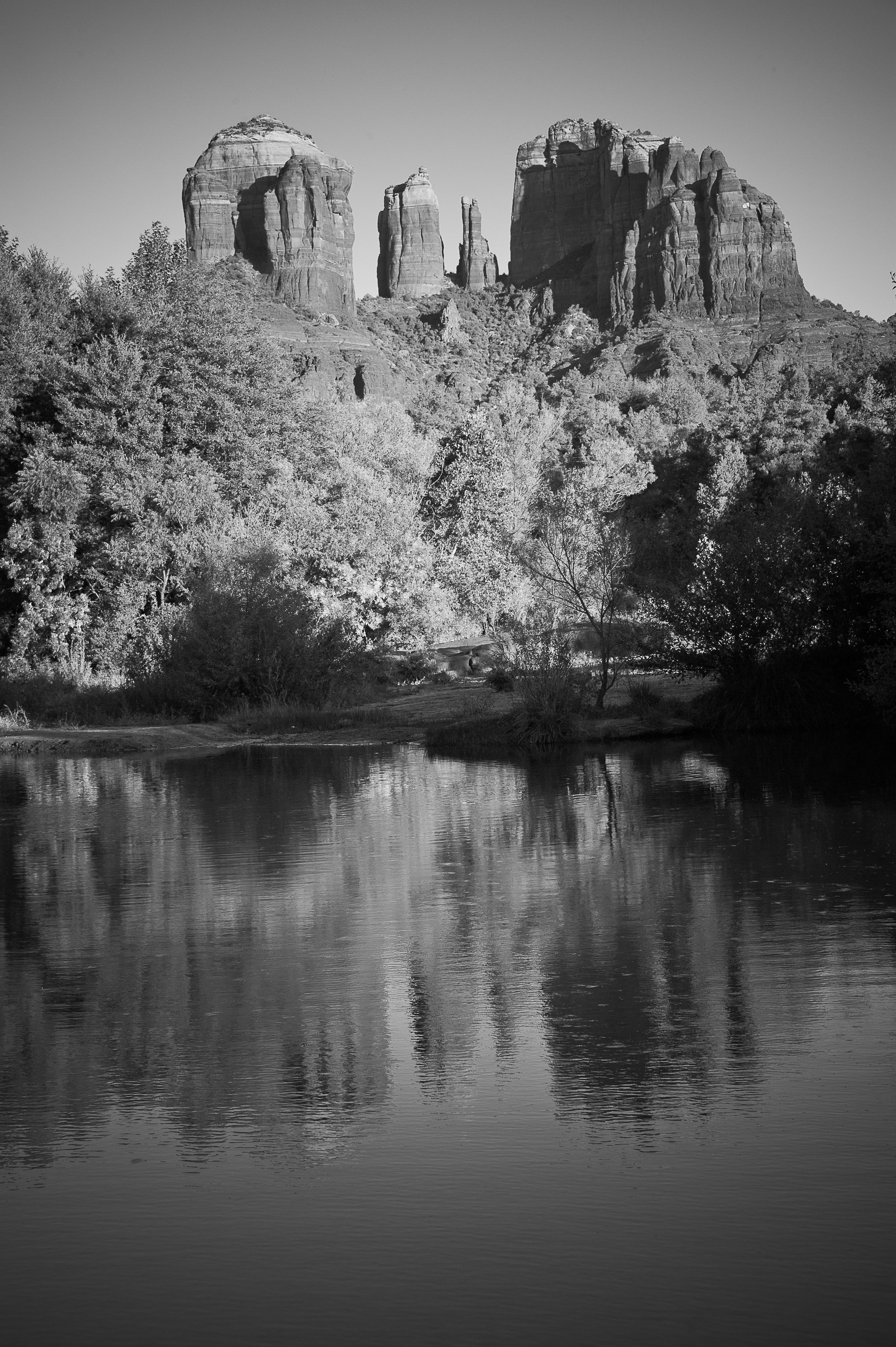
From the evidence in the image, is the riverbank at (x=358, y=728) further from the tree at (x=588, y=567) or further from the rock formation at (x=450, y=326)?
the rock formation at (x=450, y=326)

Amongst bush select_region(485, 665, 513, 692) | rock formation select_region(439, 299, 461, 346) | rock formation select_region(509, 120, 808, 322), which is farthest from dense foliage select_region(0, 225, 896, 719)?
rock formation select_region(509, 120, 808, 322)

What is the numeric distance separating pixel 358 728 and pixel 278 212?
13346cm

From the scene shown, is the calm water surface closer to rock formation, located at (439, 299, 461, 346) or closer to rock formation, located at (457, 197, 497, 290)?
rock formation, located at (439, 299, 461, 346)

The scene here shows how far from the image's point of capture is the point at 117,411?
109ft

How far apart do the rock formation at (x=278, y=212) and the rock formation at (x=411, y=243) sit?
1202 centimetres

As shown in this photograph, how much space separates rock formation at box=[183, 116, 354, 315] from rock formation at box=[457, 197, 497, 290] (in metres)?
21.6

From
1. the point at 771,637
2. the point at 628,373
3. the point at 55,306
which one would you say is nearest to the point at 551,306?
the point at 628,373

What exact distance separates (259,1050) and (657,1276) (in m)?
2.86

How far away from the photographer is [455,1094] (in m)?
6.05

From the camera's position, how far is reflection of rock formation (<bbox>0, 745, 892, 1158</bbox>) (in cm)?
630

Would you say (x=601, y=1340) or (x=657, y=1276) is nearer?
(x=601, y=1340)

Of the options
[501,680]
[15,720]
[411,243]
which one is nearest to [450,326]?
[411,243]

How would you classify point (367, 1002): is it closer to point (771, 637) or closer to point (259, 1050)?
point (259, 1050)

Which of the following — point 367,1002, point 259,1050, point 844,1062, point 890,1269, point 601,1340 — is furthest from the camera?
point 367,1002
